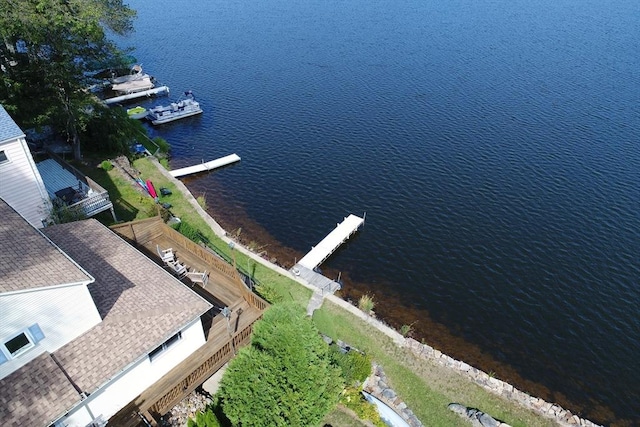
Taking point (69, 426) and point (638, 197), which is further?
point (638, 197)

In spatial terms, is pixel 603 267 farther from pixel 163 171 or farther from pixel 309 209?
pixel 163 171

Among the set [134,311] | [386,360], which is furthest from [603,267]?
[134,311]

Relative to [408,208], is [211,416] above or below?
above

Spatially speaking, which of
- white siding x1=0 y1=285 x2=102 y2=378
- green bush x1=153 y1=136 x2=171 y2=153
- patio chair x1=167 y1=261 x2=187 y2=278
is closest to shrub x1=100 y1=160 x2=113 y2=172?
green bush x1=153 y1=136 x2=171 y2=153

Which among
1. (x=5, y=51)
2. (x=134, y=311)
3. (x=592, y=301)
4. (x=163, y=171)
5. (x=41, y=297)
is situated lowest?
(x=592, y=301)

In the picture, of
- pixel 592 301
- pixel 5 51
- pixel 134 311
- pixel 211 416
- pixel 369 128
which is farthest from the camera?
pixel 369 128

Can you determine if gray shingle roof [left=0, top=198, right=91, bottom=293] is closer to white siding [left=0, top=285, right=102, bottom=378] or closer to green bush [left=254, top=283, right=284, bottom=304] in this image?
white siding [left=0, top=285, right=102, bottom=378]
